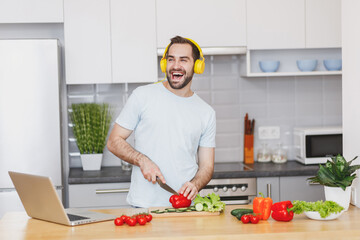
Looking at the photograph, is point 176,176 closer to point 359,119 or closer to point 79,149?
point 359,119

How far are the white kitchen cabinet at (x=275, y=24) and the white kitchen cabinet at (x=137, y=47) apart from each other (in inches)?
29.5

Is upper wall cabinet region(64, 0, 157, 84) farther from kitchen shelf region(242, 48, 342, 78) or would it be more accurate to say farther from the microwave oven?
the microwave oven

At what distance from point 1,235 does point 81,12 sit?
7.11 ft

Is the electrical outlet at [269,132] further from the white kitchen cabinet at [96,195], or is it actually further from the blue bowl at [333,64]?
the white kitchen cabinet at [96,195]

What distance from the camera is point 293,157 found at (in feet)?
15.5

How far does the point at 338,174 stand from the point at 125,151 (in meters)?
1.11

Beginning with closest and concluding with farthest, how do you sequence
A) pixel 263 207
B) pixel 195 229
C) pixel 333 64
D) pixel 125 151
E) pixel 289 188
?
1. pixel 195 229
2. pixel 263 207
3. pixel 125 151
4. pixel 289 188
5. pixel 333 64

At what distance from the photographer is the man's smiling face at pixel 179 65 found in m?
3.02

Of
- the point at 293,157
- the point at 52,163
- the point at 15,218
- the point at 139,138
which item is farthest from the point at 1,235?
the point at 293,157

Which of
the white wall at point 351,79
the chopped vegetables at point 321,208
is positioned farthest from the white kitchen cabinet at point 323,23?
the chopped vegetables at point 321,208

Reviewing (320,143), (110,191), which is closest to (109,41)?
(110,191)

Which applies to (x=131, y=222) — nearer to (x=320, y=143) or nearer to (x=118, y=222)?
(x=118, y=222)

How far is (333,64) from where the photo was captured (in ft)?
14.3

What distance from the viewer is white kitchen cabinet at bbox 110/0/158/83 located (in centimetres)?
412
